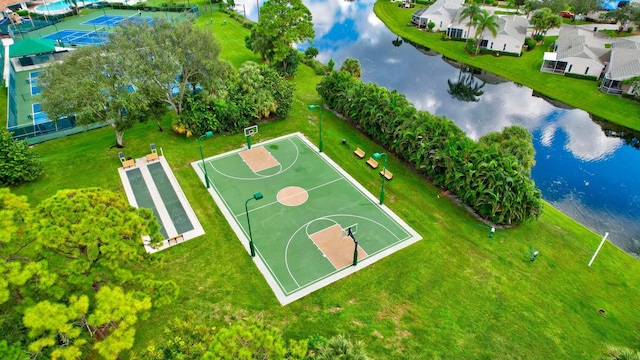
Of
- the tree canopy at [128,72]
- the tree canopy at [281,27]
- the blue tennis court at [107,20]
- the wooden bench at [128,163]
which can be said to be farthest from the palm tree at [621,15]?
the blue tennis court at [107,20]

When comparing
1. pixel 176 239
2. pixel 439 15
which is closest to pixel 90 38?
pixel 176 239

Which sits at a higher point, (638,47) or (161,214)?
→ (638,47)

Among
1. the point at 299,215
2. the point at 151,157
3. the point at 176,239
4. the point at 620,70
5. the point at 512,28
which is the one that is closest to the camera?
the point at 176,239

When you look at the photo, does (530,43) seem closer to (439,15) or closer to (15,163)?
(439,15)

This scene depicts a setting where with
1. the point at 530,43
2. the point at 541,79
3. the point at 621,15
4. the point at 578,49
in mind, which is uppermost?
the point at 621,15

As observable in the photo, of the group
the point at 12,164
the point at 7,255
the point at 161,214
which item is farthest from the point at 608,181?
the point at 12,164

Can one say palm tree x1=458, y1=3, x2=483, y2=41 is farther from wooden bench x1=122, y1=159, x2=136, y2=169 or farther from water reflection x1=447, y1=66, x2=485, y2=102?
wooden bench x1=122, y1=159, x2=136, y2=169

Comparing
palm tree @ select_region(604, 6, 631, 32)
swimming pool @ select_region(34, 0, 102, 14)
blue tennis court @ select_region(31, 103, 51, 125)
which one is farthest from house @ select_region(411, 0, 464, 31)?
swimming pool @ select_region(34, 0, 102, 14)

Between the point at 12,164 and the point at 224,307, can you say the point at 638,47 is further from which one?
the point at 12,164
